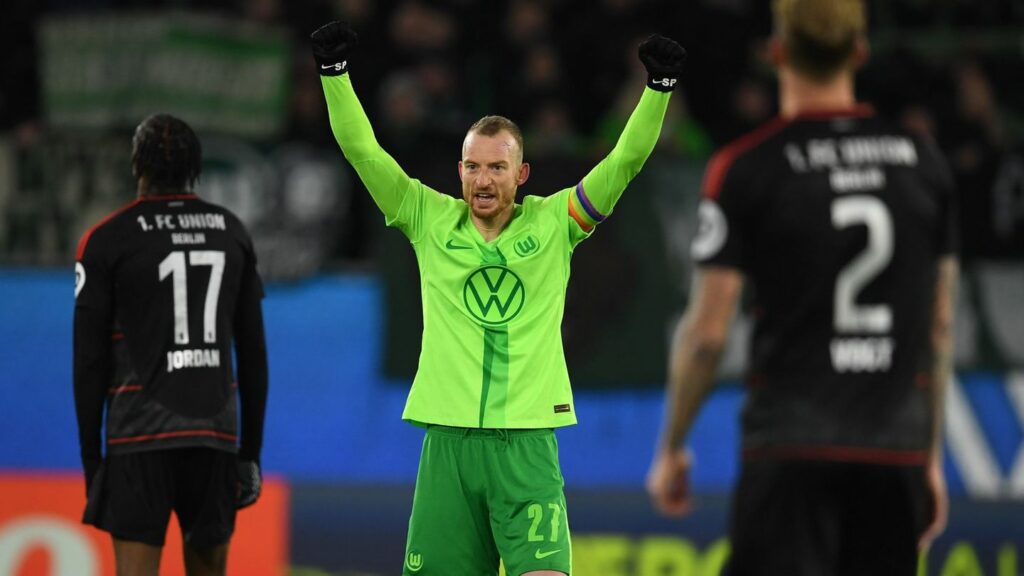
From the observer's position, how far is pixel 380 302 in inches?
397

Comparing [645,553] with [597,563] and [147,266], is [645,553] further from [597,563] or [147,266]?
[147,266]

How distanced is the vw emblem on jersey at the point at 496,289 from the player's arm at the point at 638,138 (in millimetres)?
365

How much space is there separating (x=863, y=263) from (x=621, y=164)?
200 centimetres

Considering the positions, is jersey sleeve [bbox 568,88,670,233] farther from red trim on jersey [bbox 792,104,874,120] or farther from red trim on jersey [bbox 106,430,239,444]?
red trim on jersey [bbox 792,104,874,120]

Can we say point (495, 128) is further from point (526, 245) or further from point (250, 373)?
point (250, 373)

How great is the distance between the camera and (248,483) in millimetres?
6367

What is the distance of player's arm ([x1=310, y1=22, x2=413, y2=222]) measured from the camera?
5953 mm

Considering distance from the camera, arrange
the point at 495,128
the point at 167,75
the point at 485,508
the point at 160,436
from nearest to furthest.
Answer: the point at 485,508 → the point at 495,128 → the point at 160,436 → the point at 167,75

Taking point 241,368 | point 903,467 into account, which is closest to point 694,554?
point 241,368

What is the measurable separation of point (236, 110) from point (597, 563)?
368 centimetres

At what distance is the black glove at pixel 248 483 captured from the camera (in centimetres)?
632

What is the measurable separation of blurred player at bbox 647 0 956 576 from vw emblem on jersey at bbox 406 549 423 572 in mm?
1828

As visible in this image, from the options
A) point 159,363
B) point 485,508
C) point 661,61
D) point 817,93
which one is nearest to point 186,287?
point 159,363

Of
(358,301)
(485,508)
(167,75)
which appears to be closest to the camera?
(485,508)
